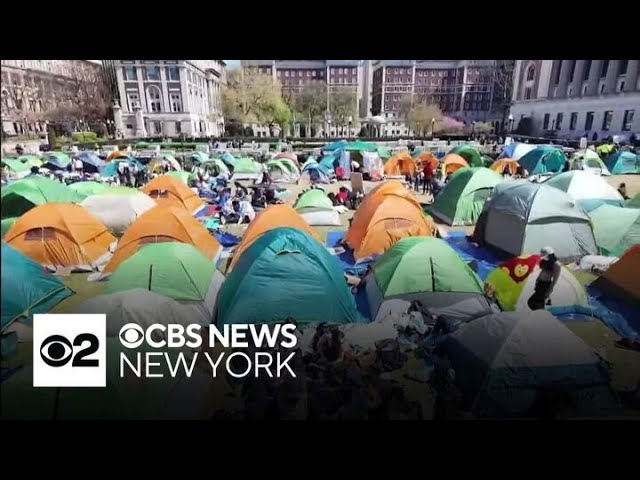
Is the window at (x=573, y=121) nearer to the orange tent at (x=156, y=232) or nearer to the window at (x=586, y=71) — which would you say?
the window at (x=586, y=71)

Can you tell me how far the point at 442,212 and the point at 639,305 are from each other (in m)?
7.00

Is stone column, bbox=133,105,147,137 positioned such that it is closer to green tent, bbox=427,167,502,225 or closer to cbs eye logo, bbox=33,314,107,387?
green tent, bbox=427,167,502,225

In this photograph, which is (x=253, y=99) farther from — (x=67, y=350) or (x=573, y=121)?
(x=67, y=350)

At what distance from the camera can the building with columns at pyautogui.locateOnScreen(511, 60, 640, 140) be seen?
37500 millimetres

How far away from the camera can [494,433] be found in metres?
3.04

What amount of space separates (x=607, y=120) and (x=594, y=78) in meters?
6.89

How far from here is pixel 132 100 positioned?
50.8m

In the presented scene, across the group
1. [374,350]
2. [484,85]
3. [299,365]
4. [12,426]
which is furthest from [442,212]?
[484,85]

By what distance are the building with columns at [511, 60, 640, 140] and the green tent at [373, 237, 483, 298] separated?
1397 inches

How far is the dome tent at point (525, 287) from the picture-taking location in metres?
6.54

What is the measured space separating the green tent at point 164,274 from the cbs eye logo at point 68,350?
8.70ft

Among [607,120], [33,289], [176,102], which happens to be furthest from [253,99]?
[33,289]

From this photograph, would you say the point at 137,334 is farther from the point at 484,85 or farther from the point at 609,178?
the point at 484,85

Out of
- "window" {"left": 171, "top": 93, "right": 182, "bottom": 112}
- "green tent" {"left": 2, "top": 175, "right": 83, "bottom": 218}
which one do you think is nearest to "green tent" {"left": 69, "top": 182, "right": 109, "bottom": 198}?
"green tent" {"left": 2, "top": 175, "right": 83, "bottom": 218}
